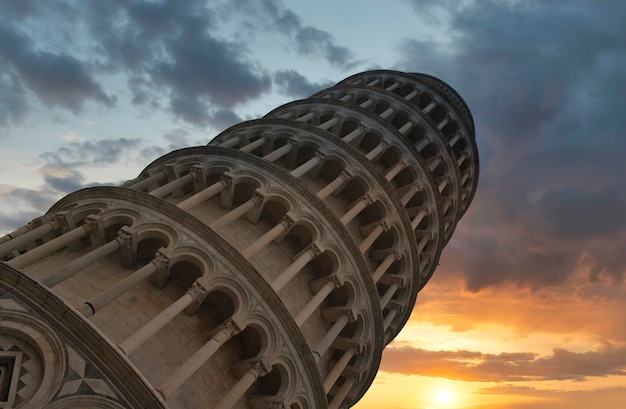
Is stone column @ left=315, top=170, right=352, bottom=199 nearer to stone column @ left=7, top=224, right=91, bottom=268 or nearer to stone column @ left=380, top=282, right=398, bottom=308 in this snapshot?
stone column @ left=380, top=282, right=398, bottom=308

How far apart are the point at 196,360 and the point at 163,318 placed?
1526 mm

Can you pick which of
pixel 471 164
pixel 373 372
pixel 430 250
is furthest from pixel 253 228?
pixel 471 164

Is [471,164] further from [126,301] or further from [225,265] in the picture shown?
[126,301]

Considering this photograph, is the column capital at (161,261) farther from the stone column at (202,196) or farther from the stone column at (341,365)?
the stone column at (341,365)

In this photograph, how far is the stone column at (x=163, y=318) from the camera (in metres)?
13.3

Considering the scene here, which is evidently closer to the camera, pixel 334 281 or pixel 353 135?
pixel 334 281

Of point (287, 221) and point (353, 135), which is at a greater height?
point (353, 135)

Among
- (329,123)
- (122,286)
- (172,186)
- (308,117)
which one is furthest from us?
(308,117)

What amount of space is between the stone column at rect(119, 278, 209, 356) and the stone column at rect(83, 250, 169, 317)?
1.20 metres

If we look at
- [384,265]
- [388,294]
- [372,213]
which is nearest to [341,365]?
[388,294]

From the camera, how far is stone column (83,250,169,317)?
1369cm

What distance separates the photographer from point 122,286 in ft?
48.4

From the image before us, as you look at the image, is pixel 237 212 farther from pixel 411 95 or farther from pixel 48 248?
pixel 411 95

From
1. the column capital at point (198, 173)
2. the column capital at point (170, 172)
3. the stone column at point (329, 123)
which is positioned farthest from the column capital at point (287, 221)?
the stone column at point (329, 123)
